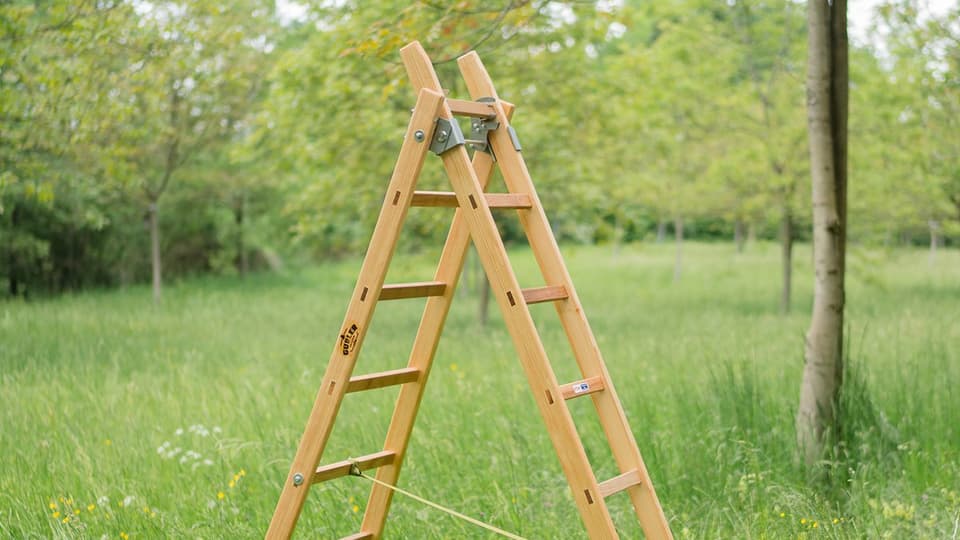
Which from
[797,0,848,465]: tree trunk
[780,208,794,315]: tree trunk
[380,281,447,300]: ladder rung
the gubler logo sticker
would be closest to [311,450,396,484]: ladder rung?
the gubler logo sticker

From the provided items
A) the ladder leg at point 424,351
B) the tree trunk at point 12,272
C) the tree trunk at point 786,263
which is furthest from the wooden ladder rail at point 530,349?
the tree trunk at point 12,272

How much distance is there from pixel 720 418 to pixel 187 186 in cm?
1519

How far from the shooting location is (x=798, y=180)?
536 inches

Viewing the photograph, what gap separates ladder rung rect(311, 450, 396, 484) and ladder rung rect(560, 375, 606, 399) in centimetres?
82

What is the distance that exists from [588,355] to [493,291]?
38cm

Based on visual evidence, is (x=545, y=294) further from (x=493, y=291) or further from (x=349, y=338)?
(x=349, y=338)

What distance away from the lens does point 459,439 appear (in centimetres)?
503

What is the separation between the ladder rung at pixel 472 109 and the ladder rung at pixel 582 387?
A: 0.94 meters

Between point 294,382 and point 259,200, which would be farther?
point 259,200

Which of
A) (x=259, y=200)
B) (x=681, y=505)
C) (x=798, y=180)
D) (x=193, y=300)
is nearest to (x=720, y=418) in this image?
(x=681, y=505)

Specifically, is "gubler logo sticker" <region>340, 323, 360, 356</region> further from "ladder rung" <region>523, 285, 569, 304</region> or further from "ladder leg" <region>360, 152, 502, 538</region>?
"ladder rung" <region>523, 285, 569, 304</region>

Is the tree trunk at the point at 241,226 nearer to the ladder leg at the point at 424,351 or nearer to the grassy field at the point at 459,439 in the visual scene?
the grassy field at the point at 459,439

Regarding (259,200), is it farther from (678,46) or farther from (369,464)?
(369,464)

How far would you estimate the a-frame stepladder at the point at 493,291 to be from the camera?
9.13ft
